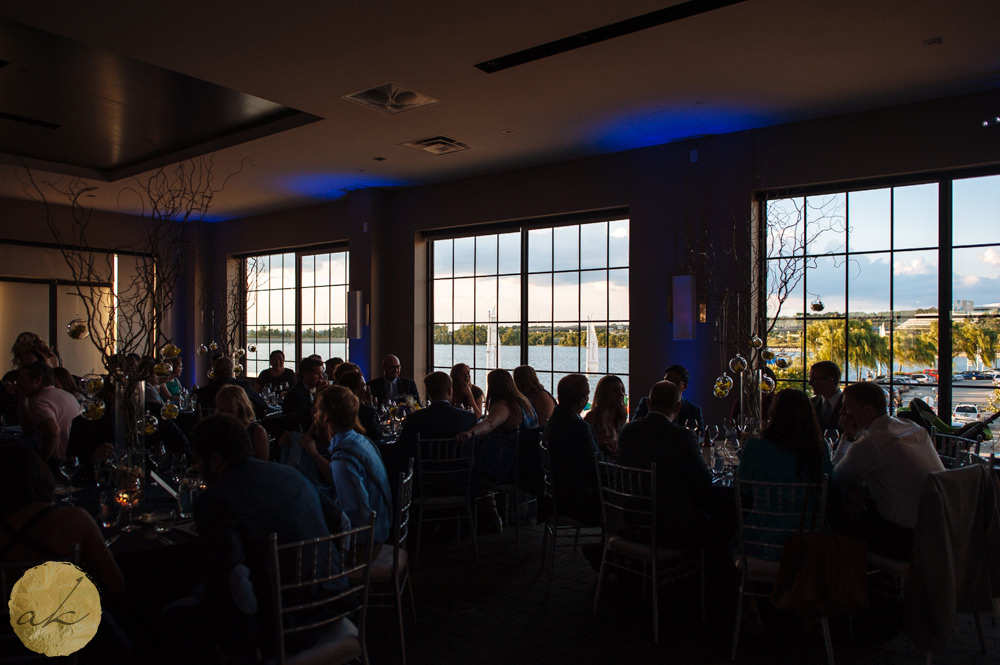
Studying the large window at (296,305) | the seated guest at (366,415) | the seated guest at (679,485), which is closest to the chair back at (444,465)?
the seated guest at (366,415)

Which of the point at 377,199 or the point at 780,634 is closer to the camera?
the point at 780,634

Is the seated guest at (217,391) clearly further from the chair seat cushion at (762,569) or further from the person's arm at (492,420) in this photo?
the chair seat cushion at (762,569)

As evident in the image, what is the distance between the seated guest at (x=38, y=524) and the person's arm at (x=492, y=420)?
294 centimetres

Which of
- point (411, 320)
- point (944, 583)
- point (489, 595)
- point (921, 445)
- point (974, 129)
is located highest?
point (974, 129)

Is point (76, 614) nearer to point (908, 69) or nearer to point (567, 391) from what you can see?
point (567, 391)

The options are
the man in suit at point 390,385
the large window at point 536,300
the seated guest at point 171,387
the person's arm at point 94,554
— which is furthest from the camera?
the large window at point 536,300

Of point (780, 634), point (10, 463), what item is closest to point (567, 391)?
point (780, 634)

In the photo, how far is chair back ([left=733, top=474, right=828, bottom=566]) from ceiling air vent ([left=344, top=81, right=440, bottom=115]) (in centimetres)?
446

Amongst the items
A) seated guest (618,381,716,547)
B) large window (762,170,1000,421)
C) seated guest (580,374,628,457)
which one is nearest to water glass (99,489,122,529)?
seated guest (618,381,716,547)

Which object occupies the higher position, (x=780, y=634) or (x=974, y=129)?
(x=974, y=129)

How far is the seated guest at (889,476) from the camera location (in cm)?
342

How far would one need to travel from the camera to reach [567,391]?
4.62 meters

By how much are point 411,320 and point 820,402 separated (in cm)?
633

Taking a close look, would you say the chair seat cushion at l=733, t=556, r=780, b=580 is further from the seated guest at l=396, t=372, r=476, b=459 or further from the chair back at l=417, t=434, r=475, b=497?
the seated guest at l=396, t=372, r=476, b=459
